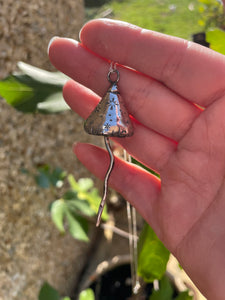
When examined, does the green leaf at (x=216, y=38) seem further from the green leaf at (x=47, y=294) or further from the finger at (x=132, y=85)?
the green leaf at (x=47, y=294)

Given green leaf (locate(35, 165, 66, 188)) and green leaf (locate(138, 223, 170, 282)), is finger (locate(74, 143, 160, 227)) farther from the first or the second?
green leaf (locate(35, 165, 66, 188))

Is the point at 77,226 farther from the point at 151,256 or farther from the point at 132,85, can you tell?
the point at 132,85

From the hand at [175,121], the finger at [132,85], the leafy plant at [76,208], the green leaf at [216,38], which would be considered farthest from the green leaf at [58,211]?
the green leaf at [216,38]

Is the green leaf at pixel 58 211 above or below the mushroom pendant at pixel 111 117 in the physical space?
below

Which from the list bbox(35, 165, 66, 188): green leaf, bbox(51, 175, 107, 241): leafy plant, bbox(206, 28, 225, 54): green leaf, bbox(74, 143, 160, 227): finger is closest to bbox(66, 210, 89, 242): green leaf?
bbox(51, 175, 107, 241): leafy plant

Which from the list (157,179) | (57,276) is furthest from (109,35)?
(57,276)

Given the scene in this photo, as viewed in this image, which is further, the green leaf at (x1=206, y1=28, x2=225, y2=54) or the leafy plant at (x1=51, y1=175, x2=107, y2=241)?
→ the leafy plant at (x1=51, y1=175, x2=107, y2=241)

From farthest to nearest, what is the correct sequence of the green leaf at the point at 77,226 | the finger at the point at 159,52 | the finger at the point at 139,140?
the green leaf at the point at 77,226 → the finger at the point at 139,140 → the finger at the point at 159,52
